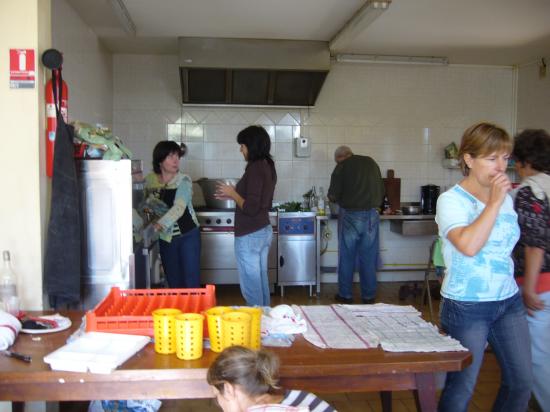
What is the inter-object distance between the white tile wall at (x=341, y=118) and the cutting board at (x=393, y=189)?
4.7 inches

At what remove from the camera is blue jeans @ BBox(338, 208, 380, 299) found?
16.0 ft

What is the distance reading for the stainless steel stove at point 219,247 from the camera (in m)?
5.20

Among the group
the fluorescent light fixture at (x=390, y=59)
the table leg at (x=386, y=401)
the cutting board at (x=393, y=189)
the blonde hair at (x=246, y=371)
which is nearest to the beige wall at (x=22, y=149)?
the blonde hair at (x=246, y=371)

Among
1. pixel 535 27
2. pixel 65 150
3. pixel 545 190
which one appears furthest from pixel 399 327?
pixel 535 27

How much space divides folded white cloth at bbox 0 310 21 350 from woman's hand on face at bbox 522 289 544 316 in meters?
2.02

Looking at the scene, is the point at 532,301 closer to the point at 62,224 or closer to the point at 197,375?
the point at 197,375

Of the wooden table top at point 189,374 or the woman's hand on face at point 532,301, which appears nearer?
the wooden table top at point 189,374

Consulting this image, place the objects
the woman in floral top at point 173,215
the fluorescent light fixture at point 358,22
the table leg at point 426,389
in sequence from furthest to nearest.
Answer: the fluorescent light fixture at point 358,22
the woman in floral top at point 173,215
the table leg at point 426,389

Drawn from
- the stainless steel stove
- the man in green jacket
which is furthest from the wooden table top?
the stainless steel stove

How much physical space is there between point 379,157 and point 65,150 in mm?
4194

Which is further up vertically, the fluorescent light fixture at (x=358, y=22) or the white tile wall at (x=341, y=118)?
the fluorescent light fixture at (x=358, y=22)

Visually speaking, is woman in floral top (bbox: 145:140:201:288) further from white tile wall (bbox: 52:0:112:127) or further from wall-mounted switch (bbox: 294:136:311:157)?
wall-mounted switch (bbox: 294:136:311:157)

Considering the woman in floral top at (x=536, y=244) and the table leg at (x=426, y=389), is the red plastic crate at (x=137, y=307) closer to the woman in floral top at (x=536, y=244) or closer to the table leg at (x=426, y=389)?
the table leg at (x=426, y=389)

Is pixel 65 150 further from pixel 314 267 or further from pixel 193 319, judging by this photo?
pixel 314 267
